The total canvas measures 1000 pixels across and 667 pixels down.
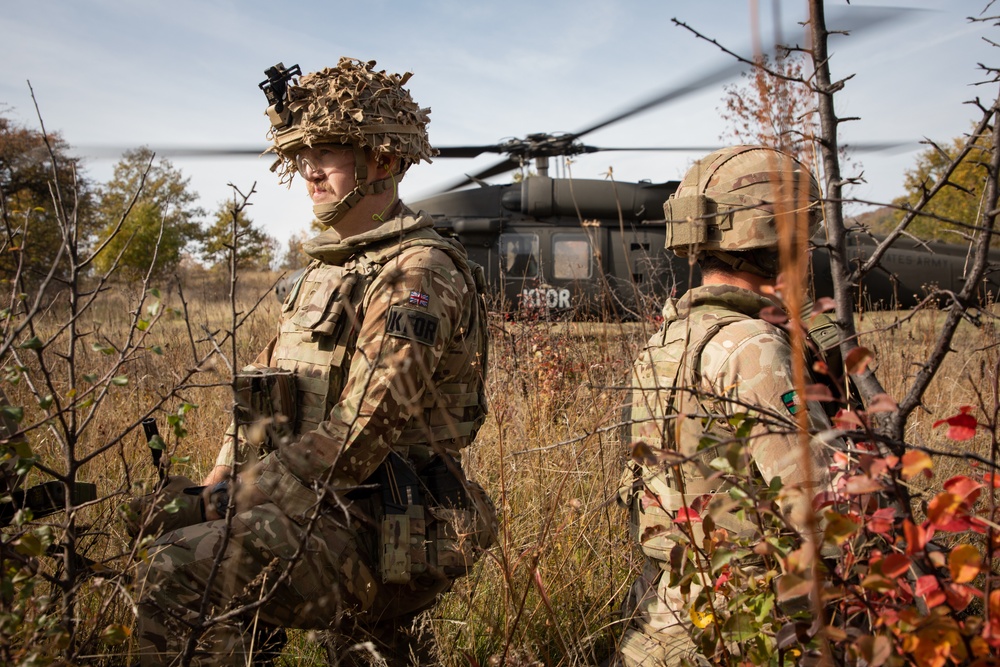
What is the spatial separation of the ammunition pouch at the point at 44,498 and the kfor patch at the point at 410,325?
0.84m

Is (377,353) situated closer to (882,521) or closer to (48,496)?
(48,496)

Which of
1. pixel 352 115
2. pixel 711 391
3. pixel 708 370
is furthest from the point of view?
pixel 352 115

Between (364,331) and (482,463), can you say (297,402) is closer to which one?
(364,331)

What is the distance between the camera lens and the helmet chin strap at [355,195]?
98.4 inches

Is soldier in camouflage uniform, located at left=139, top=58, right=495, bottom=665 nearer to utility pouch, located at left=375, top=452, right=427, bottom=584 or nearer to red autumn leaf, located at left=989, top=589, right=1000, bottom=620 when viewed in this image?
utility pouch, located at left=375, top=452, right=427, bottom=584

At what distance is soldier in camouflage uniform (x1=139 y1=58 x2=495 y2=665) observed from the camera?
6.73ft

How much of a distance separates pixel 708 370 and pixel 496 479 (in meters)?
1.95

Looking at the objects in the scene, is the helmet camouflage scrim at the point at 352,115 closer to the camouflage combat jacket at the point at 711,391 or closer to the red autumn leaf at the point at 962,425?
the camouflage combat jacket at the point at 711,391

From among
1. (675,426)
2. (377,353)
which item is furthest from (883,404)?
(377,353)

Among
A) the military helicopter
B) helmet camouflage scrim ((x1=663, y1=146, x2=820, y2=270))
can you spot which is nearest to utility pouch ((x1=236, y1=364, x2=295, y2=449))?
helmet camouflage scrim ((x1=663, y1=146, x2=820, y2=270))

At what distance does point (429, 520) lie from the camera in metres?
2.29

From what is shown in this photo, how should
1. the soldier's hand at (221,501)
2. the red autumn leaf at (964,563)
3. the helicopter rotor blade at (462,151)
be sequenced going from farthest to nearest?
the helicopter rotor blade at (462,151)
the soldier's hand at (221,501)
the red autumn leaf at (964,563)

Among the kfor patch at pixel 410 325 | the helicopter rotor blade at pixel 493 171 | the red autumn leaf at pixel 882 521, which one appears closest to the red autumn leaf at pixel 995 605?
the red autumn leaf at pixel 882 521

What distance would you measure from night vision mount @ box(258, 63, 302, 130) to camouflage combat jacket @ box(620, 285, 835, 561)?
1450 mm
